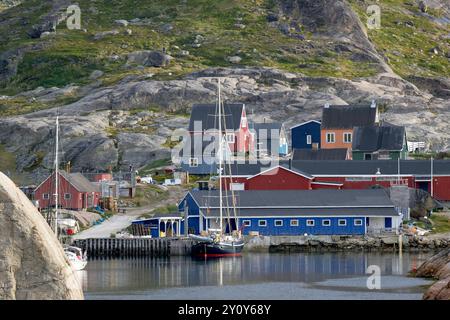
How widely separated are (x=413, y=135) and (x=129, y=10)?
7064 cm

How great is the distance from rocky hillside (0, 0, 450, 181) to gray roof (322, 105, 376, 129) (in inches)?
211

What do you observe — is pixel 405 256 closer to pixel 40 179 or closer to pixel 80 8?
pixel 40 179

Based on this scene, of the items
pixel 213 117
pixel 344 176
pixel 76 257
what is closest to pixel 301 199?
pixel 344 176

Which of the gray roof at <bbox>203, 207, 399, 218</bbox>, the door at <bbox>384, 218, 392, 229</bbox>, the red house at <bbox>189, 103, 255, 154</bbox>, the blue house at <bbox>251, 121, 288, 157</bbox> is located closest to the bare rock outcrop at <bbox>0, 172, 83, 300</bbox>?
the gray roof at <bbox>203, 207, 399, 218</bbox>

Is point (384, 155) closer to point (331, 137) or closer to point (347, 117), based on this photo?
point (331, 137)

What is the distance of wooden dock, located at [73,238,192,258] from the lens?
72.1 meters

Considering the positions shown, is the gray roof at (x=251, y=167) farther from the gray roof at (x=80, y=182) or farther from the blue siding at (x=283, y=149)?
the blue siding at (x=283, y=149)

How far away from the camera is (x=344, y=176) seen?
89.0 metres

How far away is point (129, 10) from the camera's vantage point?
17188cm

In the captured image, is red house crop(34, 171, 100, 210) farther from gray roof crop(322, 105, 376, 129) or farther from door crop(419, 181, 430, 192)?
gray roof crop(322, 105, 376, 129)

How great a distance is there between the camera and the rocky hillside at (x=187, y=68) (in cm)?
11188

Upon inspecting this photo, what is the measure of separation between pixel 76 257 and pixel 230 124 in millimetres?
44974

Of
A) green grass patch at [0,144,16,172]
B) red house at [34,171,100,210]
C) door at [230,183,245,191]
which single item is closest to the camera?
red house at [34,171,100,210]

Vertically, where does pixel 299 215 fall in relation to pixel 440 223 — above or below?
above
